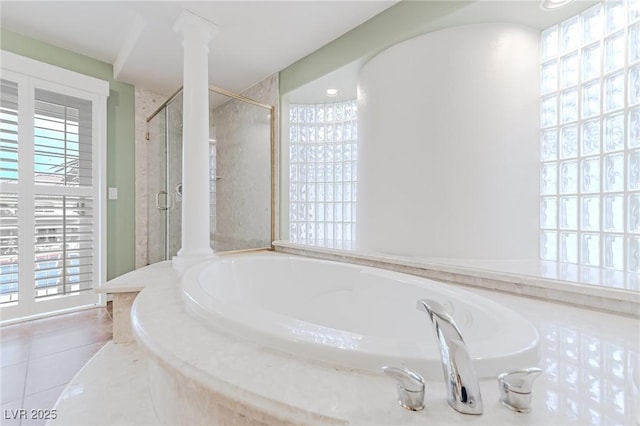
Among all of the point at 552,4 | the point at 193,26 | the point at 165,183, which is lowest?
the point at 165,183

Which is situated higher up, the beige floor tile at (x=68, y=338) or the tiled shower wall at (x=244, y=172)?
the tiled shower wall at (x=244, y=172)

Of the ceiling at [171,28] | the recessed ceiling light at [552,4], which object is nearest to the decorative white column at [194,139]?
the ceiling at [171,28]

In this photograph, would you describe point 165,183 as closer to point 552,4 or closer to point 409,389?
point 409,389

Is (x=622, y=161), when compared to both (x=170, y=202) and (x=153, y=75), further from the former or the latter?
(x=153, y=75)

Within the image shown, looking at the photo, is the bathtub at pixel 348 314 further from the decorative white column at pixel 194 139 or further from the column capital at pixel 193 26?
the column capital at pixel 193 26

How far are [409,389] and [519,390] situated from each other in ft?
0.57

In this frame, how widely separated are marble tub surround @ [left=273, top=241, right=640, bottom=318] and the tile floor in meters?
1.66

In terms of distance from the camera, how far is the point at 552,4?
146 cm

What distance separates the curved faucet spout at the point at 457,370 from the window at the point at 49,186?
2.82m


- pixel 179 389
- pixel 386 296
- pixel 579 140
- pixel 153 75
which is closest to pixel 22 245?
pixel 153 75

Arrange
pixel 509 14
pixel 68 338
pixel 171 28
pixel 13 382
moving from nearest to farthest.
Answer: pixel 13 382 → pixel 509 14 → pixel 68 338 → pixel 171 28

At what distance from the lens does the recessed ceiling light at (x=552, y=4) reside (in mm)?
1433

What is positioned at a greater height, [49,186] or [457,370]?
[49,186]

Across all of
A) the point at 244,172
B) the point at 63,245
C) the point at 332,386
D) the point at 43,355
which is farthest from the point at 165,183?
the point at 332,386
